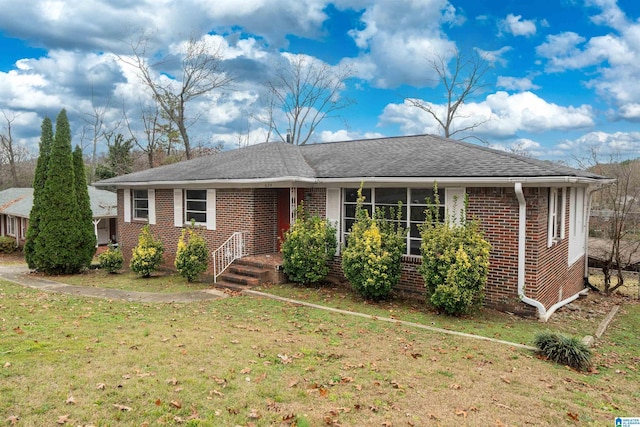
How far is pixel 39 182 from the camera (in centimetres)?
1471

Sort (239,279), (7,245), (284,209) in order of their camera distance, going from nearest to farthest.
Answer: (239,279)
(284,209)
(7,245)

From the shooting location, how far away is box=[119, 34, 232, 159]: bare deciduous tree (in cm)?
2923

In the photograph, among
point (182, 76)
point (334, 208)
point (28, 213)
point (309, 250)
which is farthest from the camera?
point (182, 76)

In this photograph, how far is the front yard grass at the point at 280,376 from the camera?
400cm

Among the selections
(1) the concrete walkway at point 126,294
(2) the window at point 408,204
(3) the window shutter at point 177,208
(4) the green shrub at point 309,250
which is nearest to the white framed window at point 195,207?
(3) the window shutter at point 177,208

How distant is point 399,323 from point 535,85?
76.4 feet

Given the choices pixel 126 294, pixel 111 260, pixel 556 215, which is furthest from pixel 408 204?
pixel 111 260

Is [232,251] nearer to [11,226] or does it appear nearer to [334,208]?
[334,208]

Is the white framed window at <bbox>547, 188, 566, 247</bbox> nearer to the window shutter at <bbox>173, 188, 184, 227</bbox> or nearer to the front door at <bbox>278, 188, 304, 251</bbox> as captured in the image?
the front door at <bbox>278, 188, 304, 251</bbox>

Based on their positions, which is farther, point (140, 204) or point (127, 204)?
point (127, 204)

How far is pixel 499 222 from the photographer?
Answer: 355 inches

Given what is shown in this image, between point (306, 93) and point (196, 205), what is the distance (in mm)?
Answer: 22296

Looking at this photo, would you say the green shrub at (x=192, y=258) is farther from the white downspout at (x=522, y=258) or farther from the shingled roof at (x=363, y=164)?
the white downspout at (x=522, y=258)

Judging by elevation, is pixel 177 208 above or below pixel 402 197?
below
